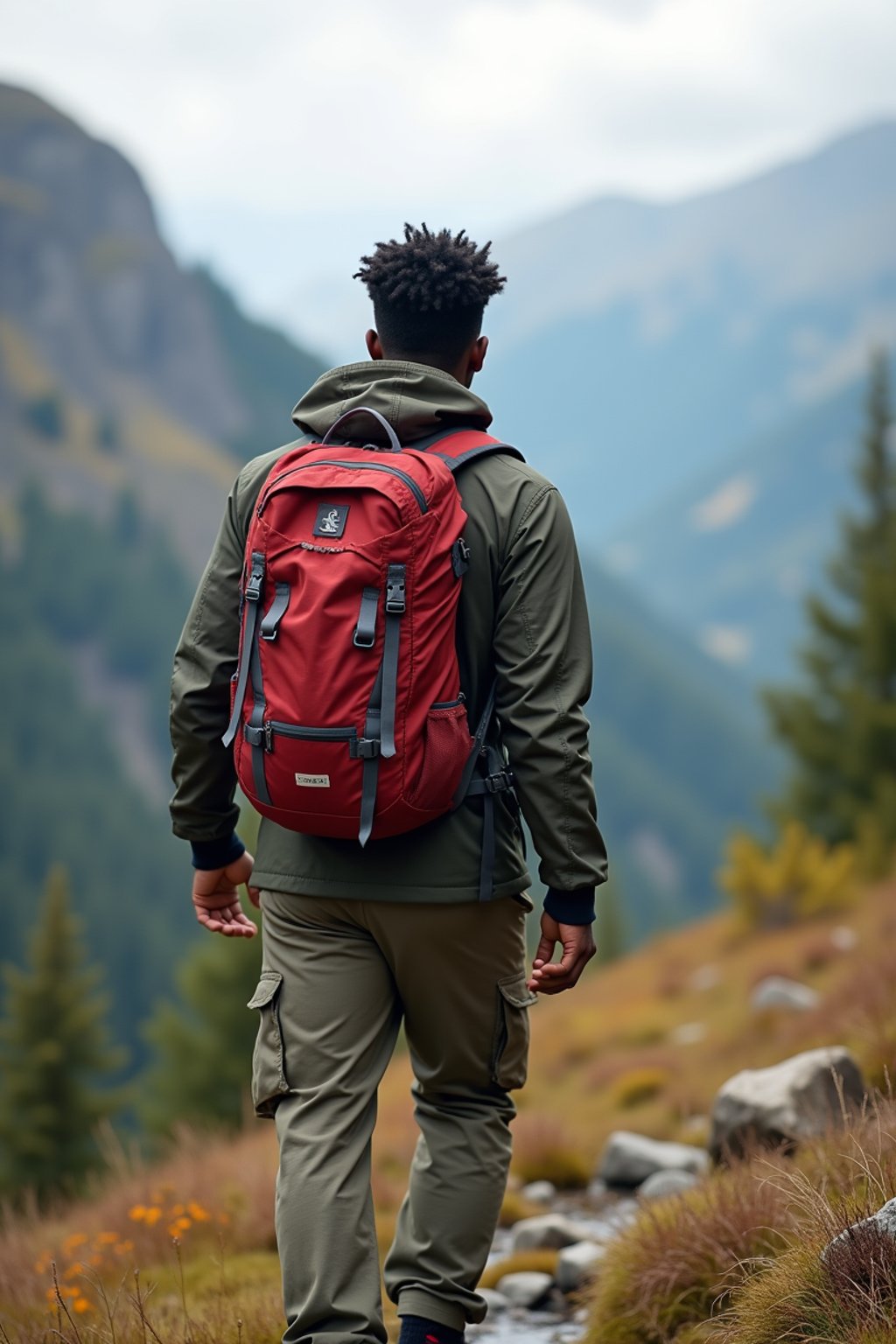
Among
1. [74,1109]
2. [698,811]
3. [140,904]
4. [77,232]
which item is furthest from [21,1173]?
[77,232]

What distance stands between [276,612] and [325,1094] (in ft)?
3.47

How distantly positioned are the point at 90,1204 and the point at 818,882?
15040 mm

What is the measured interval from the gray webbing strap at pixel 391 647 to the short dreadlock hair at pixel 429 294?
0.71 m

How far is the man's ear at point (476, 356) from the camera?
11.2 ft

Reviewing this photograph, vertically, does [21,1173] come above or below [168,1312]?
below

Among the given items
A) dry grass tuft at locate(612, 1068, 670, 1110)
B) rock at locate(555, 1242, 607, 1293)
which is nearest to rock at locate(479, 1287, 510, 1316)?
rock at locate(555, 1242, 607, 1293)

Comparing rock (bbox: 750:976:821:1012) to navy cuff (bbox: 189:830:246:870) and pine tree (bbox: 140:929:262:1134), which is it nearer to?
navy cuff (bbox: 189:830:246:870)

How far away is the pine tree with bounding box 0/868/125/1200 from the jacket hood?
22556 millimetres

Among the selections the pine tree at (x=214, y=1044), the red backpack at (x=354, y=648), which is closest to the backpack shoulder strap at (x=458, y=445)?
the red backpack at (x=354, y=648)

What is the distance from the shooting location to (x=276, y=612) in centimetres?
295

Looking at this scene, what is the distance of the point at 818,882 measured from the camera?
66.3 ft

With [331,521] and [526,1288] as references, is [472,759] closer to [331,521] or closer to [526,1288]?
[331,521]

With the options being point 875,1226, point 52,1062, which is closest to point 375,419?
point 875,1226

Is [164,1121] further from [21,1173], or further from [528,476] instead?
[528,476]
